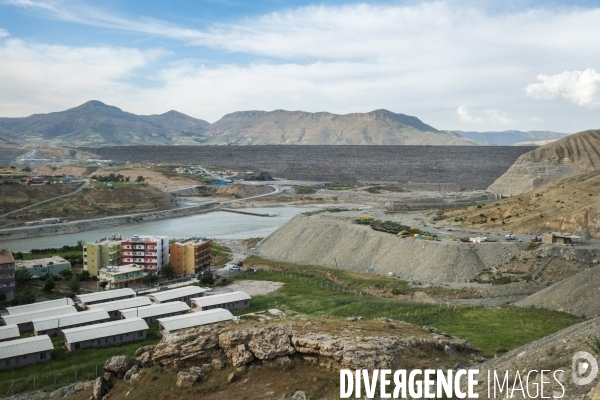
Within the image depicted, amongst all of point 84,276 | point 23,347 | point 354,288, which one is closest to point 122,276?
point 84,276

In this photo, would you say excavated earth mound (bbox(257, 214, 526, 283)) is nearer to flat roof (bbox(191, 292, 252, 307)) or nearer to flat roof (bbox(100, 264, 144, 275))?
flat roof (bbox(191, 292, 252, 307))

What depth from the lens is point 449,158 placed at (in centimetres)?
13712

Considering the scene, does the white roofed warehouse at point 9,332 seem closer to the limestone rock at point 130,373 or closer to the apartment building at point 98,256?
the limestone rock at point 130,373

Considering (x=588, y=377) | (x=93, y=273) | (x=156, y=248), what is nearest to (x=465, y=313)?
(x=588, y=377)

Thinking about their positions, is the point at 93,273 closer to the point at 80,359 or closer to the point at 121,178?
the point at 80,359

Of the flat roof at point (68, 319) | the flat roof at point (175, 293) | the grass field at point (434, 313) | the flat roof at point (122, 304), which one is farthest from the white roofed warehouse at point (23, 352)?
the grass field at point (434, 313)

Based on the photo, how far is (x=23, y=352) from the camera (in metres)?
20.4

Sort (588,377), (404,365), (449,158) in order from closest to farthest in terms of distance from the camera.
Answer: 1. (588,377)
2. (404,365)
3. (449,158)

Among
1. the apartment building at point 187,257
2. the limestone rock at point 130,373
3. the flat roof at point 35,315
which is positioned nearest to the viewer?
the limestone rock at point 130,373

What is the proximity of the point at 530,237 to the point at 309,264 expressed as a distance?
51.9 ft

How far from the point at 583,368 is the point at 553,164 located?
252ft

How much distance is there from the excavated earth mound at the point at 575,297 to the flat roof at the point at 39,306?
77.8 ft

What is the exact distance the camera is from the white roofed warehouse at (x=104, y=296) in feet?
94.2

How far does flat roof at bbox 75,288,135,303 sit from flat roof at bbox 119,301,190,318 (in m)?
3.86
